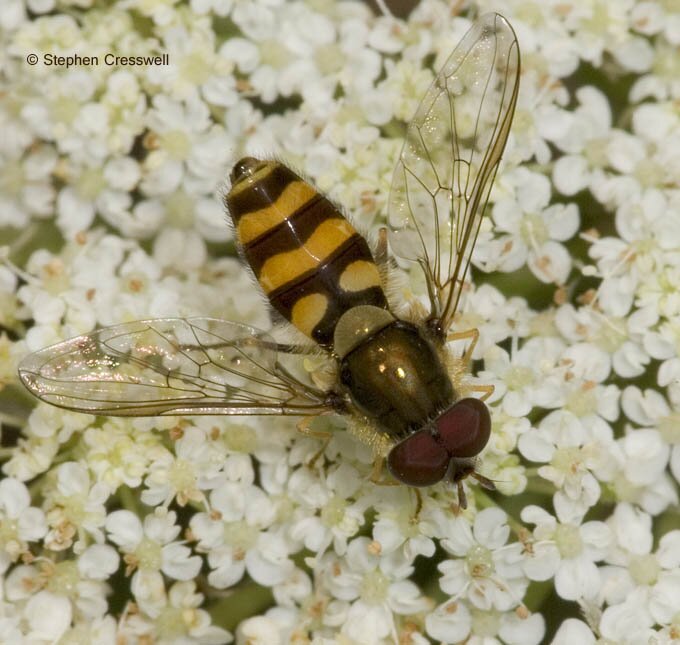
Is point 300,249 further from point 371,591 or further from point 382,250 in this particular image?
point 371,591

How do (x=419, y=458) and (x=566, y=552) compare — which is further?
(x=566, y=552)

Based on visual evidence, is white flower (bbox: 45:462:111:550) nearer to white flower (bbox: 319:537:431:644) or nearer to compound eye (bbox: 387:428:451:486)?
white flower (bbox: 319:537:431:644)

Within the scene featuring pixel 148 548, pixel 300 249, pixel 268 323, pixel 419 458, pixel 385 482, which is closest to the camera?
pixel 419 458

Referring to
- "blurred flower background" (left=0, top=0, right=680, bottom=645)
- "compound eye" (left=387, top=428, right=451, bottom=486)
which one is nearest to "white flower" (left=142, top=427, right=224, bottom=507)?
"blurred flower background" (left=0, top=0, right=680, bottom=645)

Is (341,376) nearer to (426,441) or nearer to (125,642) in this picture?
(426,441)

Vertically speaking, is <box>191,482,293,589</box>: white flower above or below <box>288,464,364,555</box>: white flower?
below

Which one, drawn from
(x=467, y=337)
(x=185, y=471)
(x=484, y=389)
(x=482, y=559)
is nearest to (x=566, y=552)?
(x=482, y=559)

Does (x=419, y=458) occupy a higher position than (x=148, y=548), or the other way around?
(x=419, y=458)
